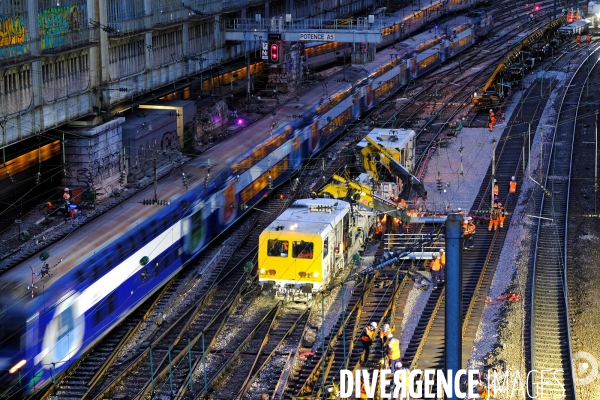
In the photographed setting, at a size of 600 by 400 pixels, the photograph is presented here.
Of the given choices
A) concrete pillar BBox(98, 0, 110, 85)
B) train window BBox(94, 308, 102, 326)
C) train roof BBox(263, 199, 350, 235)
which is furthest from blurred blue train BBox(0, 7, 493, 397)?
concrete pillar BBox(98, 0, 110, 85)

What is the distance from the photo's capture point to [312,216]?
104 ft

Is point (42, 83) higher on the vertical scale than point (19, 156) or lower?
higher

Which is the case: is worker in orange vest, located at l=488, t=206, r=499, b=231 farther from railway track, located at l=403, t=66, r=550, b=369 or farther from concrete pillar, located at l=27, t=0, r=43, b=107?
concrete pillar, located at l=27, t=0, r=43, b=107

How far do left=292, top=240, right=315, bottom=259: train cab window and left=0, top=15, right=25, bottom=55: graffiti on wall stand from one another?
12.3m

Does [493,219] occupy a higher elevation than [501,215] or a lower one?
lower

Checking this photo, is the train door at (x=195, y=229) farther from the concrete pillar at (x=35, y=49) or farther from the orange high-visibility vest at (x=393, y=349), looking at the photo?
the orange high-visibility vest at (x=393, y=349)

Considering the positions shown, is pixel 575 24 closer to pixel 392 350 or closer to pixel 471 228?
pixel 471 228

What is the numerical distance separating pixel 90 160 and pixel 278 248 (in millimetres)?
13339

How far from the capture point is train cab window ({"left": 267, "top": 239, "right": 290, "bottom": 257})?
3022 cm

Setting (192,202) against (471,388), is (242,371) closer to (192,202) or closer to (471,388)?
(471,388)

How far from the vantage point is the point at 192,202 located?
110ft

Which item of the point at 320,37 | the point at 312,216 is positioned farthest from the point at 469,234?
the point at 320,37

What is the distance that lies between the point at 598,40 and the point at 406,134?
2133 inches

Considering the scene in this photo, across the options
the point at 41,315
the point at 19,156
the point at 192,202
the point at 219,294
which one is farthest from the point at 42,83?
the point at 41,315
